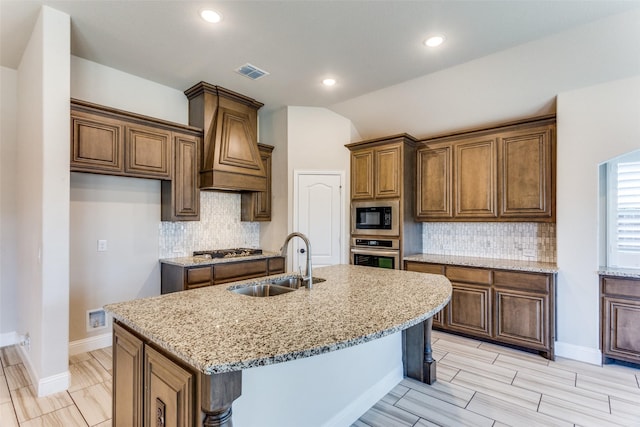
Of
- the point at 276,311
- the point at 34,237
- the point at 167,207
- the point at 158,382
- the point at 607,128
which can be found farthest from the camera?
the point at 167,207

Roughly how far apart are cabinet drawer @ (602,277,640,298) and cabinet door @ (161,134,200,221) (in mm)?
4140

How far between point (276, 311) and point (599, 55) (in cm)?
338

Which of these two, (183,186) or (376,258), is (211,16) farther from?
(376,258)

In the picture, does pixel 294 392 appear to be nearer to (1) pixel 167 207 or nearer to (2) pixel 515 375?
(2) pixel 515 375

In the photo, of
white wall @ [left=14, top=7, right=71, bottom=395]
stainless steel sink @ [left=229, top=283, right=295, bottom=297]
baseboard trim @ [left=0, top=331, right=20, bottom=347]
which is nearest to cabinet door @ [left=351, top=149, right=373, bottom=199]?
stainless steel sink @ [left=229, top=283, right=295, bottom=297]

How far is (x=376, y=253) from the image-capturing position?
409 centimetres

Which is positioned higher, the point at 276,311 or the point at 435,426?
the point at 276,311

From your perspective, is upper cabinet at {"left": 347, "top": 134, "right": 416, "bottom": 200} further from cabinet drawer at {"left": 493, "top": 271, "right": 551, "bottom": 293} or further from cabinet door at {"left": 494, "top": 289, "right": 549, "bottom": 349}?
cabinet door at {"left": 494, "top": 289, "right": 549, "bottom": 349}

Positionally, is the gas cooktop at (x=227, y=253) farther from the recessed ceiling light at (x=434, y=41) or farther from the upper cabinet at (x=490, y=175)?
the recessed ceiling light at (x=434, y=41)

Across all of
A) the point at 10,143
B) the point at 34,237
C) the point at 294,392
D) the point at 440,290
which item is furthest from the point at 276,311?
the point at 10,143

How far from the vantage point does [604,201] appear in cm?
317

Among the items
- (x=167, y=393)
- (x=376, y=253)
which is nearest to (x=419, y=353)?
(x=376, y=253)

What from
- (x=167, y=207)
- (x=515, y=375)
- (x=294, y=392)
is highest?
(x=167, y=207)

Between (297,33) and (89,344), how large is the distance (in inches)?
141
